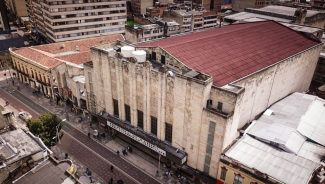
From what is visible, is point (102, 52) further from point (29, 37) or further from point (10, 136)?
point (29, 37)

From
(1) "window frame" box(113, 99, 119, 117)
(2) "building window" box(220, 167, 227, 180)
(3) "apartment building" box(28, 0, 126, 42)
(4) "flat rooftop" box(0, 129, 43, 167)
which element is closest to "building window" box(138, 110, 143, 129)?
(1) "window frame" box(113, 99, 119, 117)

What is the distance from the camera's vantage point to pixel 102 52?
50.7 metres

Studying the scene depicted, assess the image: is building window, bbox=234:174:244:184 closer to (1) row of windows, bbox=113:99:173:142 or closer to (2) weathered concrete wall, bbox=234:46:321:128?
(2) weathered concrete wall, bbox=234:46:321:128

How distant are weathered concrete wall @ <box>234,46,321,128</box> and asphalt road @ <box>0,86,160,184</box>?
2186 cm

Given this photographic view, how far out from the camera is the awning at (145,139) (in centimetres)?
4423

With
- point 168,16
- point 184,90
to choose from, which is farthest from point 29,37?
point 184,90

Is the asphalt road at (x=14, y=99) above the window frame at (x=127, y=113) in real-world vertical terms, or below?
below

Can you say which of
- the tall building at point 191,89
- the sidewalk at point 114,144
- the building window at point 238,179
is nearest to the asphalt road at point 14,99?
the sidewalk at point 114,144

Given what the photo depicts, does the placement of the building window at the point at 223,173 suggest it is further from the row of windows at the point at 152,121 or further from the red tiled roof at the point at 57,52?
the red tiled roof at the point at 57,52

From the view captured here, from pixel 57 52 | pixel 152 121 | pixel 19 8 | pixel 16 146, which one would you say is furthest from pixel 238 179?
pixel 19 8

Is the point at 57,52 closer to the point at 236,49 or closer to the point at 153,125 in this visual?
the point at 153,125

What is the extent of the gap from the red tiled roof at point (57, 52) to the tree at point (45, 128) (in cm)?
2493

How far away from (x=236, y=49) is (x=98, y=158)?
119 feet

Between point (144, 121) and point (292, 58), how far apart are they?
35.1 metres
